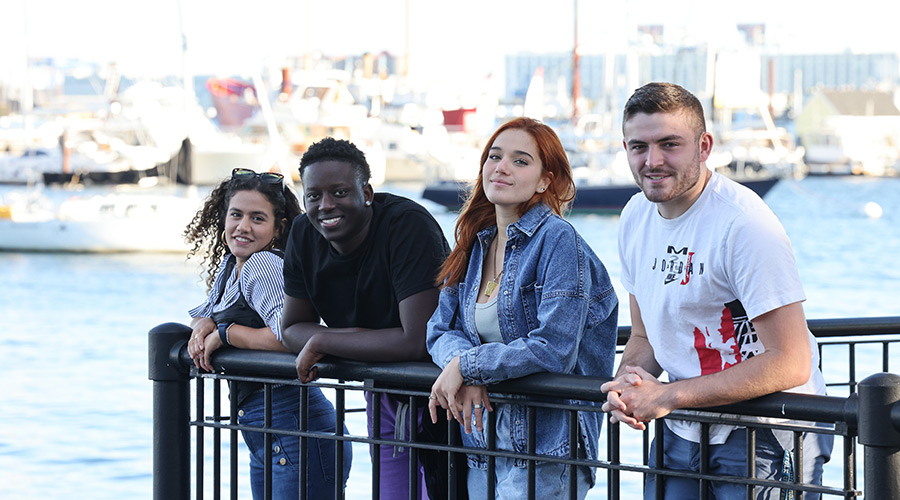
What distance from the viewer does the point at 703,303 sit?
2803 mm

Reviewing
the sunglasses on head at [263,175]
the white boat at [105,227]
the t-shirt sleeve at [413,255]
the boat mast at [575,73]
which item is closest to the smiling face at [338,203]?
the t-shirt sleeve at [413,255]

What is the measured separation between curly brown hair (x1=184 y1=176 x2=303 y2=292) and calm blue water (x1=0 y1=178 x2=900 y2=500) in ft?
15.2

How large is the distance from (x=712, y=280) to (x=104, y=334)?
19.3 metres

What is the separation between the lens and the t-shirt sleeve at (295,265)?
3482 millimetres

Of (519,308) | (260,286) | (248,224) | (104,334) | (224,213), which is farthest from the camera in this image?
(104,334)

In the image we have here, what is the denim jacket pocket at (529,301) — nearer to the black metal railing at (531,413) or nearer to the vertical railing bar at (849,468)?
the black metal railing at (531,413)

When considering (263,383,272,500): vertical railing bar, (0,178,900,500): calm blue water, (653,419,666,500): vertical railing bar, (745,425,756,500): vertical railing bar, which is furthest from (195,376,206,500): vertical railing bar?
(0,178,900,500): calm blue water

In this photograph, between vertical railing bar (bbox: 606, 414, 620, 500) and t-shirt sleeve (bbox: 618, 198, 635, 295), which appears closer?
vertical railing bar (bbox: 606, 414, 620, 500)

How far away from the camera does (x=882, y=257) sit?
124 ft

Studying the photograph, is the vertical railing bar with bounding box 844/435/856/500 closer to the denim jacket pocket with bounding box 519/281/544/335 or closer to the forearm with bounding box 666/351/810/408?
the forearm with bounding box 666/351/810/408

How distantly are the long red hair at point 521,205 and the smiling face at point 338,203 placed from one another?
29 cm

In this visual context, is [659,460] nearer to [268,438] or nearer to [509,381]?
[509,381]

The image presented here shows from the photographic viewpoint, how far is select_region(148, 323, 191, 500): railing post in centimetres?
341

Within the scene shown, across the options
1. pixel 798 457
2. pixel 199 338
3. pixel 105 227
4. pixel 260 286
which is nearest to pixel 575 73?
pixel 105 227
